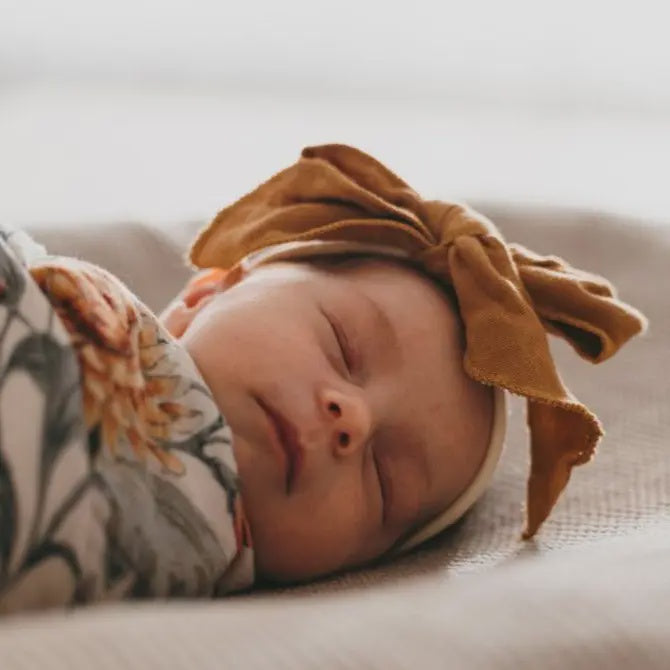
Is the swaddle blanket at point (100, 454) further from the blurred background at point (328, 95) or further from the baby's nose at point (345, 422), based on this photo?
the blurred background at point (328, 95)

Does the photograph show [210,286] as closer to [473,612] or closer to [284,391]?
[284,391]

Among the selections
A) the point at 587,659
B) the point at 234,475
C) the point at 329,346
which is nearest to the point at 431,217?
the point at 329,346

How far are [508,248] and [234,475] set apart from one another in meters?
0.36

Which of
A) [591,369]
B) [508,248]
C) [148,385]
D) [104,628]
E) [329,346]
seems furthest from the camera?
[591,369]

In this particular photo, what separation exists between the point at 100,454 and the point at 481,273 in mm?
395

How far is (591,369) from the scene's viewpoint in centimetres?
122

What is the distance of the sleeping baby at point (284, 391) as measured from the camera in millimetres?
641

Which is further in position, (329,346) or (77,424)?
(329,346)

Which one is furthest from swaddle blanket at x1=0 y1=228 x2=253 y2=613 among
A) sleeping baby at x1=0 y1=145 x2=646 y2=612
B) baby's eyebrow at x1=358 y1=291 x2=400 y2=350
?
baby's eyebrow at x1=358 y1=291 x2=400 y2=350

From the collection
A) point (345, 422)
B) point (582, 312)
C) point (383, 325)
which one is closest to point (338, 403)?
point (345, 422)

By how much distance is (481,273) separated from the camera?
95 centimetres

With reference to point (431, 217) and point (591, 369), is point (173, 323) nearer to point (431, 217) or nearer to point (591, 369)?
point (431, 217)

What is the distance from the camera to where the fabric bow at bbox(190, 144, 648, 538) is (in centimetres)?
91

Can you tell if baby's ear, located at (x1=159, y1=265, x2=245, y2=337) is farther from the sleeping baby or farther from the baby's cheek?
the baby's cheek
